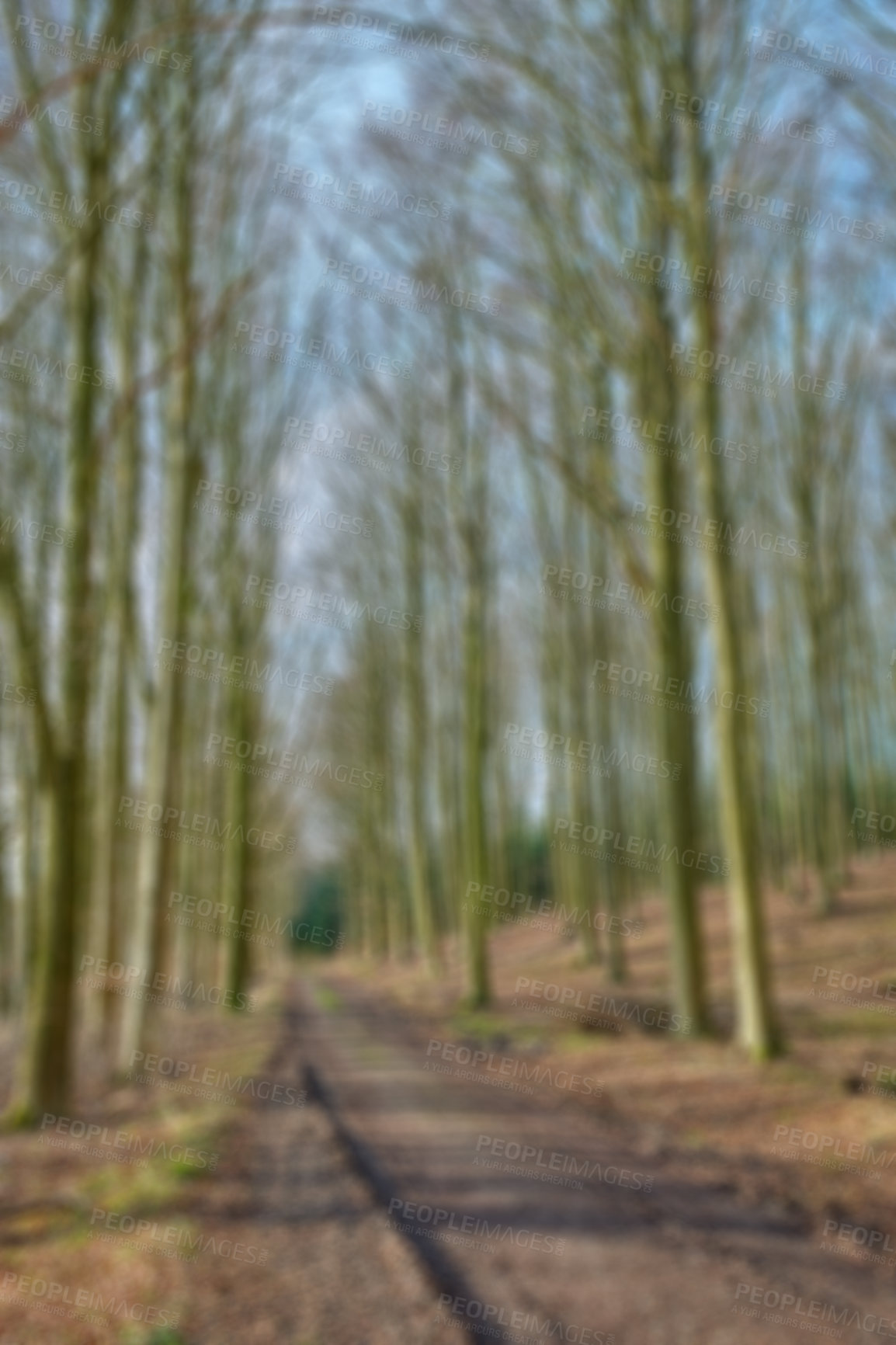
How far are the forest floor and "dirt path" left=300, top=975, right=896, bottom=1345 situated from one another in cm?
2

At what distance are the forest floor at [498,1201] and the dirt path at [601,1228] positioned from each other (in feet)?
0.06

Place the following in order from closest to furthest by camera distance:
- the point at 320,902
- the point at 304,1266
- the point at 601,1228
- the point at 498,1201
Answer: the point at 304,1266 → the point at 601,1228 → the point at 498,1201 → the point at 320,902

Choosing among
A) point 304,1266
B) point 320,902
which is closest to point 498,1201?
point 304,1266

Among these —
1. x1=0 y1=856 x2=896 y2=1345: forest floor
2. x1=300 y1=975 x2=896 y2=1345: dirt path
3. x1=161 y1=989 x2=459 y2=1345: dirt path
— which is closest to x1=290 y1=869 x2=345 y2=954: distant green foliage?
x1=0 y1=856 x2=896 y2=1345: forest floor

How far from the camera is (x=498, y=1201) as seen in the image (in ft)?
18.8

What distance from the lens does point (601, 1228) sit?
206 inches

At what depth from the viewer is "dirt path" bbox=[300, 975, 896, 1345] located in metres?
4.12

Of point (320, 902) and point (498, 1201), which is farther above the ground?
point (498, 1201)

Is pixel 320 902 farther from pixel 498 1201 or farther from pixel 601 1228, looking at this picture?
pixel 601 1228

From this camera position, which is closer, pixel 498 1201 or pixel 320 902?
pixel 498 1201

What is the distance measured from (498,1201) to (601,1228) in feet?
2.37

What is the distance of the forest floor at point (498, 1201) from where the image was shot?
164 inches

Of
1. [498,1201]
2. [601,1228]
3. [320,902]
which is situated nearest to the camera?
[601,1228]

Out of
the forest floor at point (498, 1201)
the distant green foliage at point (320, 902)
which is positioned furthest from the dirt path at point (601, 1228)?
the distant green foliage at point (320, 902)
